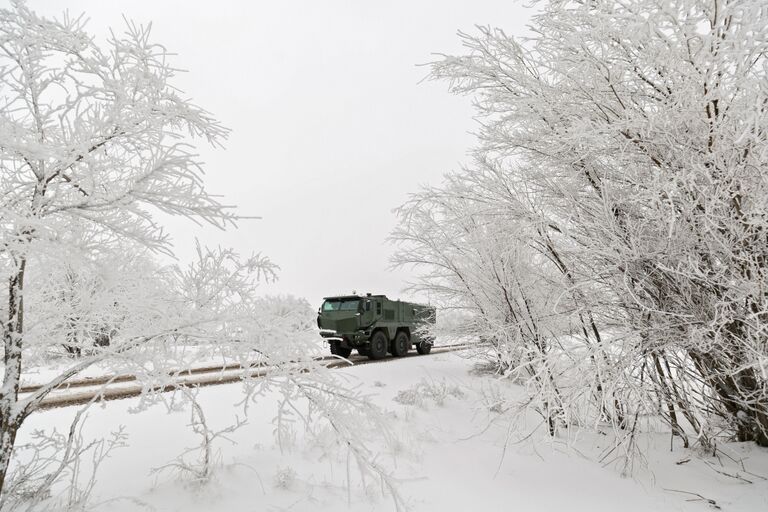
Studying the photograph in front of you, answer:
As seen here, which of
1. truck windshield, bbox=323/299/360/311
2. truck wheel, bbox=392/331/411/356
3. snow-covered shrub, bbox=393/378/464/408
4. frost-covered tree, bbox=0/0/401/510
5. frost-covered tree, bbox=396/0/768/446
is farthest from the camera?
truck wheel, bbox=392/331/411/356

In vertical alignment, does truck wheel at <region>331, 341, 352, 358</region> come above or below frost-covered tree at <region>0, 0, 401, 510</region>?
below

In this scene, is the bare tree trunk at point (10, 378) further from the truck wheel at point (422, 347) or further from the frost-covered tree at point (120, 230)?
the truck wheel at point (422, 347)

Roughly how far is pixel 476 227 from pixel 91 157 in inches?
185

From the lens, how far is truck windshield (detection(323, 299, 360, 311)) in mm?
12922

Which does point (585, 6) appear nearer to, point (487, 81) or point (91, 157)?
point (487, 81)

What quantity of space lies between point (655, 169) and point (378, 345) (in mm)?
9836

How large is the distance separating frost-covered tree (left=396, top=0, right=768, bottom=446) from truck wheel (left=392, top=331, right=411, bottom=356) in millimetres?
9541

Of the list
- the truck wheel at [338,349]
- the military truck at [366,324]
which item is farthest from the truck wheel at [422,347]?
the truck wheel at [338,349]

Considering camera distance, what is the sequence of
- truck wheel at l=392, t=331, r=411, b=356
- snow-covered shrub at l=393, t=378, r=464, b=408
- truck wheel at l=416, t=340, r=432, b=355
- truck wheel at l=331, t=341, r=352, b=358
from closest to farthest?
snow-covered shrub at l=393, t=378, r=464, b=408 → truck wheel at l=331, t=341, r=352, b=358 → truck wheel at l=392, t=331, r=411, b=356 → truck wheel at l=416, t=340, r=432, b=355

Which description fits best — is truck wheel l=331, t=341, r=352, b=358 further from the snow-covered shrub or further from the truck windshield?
the snow-covered shrub

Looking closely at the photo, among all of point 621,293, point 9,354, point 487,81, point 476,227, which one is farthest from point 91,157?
point 476,227

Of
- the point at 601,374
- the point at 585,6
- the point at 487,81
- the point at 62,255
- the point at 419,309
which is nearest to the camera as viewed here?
the point at 62,255

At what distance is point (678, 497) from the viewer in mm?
4156

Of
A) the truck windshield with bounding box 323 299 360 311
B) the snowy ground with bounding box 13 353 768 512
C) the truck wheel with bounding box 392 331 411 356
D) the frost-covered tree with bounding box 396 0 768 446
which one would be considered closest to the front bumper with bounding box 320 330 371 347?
the truck windshield with bounding box 323 299 360 311
